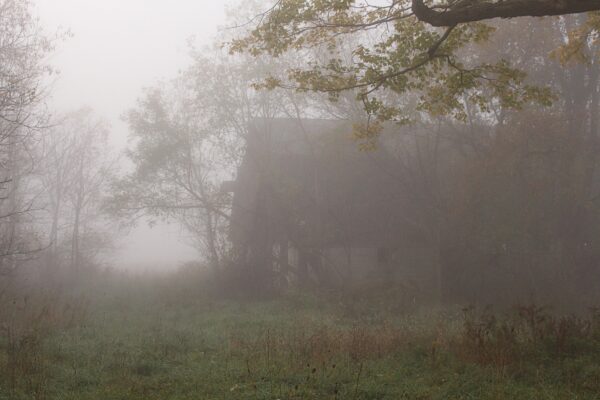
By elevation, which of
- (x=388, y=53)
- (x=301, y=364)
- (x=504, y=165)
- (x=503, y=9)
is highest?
(x=388, y=53)

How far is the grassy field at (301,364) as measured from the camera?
6777 millimetres

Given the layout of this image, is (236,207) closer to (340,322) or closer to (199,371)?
(340,322)

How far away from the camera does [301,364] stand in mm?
8109

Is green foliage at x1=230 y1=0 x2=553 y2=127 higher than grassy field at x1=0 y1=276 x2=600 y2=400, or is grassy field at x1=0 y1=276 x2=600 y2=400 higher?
green foliage at x1=230 y1=0 x2=553 y2=127

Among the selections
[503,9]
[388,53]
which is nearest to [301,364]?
[388,53]

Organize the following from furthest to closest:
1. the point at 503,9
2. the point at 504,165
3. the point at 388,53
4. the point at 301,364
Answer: the point at 504,165 < the point at 388,53 < the point at 301,364 < the point at 503,9

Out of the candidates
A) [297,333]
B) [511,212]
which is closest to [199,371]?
[297,333]

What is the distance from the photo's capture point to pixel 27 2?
17125 mm

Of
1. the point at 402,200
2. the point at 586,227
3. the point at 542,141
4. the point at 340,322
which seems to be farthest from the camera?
the point at 402,200

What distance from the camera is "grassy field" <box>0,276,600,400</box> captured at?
22.2 ft

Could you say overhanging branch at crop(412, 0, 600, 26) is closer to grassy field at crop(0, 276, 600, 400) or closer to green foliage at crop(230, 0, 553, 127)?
green foliage at crop(230, 0, 553, 127)

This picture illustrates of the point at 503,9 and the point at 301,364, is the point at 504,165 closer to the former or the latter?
the point at 503,9

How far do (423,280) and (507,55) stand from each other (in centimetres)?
929

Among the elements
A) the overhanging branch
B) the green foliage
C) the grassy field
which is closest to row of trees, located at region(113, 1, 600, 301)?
the green foliage
